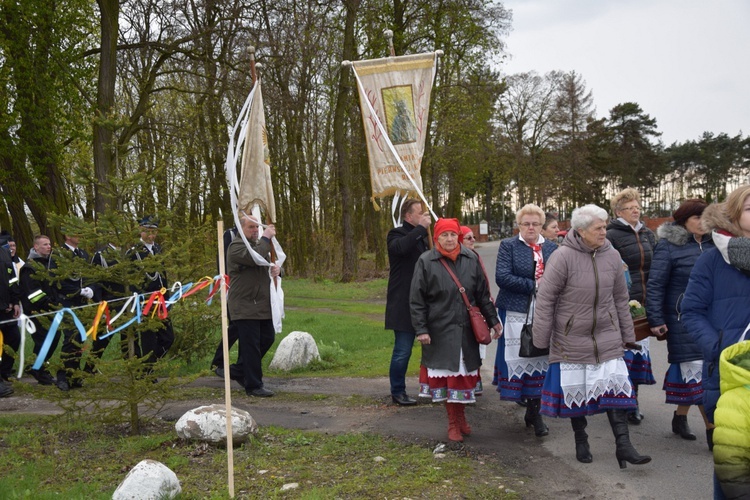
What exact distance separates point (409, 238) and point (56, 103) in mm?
14480

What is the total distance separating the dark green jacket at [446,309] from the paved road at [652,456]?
1104mm

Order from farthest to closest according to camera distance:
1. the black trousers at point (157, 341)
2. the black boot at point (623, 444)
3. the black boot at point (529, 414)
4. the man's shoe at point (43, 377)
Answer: the man's shoe at point (43, 377) < the black trousers at point (157, 341) < the black boot at point (529, 414) < the black boot at point (623, 444)

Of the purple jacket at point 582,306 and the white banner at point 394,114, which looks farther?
the white banner at point 394,114

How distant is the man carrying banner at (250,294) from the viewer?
7.77 metres

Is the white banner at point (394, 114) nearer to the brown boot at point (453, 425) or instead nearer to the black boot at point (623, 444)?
the brown boot at point (453, 425)

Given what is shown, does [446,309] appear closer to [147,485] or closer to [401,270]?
[401,270]

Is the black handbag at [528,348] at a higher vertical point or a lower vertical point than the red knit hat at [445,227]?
lower

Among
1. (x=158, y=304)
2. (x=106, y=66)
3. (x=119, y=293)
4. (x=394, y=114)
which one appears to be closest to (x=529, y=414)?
(x=158, y=304)

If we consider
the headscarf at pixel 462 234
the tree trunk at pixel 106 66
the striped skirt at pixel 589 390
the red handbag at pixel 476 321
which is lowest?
the striped skirt at pixel 589 390

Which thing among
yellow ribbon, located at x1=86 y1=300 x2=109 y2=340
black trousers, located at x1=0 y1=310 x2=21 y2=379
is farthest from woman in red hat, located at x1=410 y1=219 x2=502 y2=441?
black trousers, located at x1=0 y1=310 x2=21 y2=379

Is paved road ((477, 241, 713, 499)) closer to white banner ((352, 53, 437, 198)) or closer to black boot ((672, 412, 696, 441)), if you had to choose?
black boot ((672, 412, 696, 441))

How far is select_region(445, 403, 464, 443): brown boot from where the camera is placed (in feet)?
19.9

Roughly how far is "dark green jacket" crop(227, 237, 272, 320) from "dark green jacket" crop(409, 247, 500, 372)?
2.25 meters

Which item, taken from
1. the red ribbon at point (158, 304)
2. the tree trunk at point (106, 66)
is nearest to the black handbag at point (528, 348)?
the red ribbon at point (158, 304)
